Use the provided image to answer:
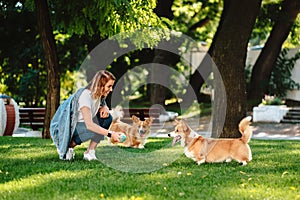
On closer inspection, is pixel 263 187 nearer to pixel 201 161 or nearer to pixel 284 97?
pixel 201 161

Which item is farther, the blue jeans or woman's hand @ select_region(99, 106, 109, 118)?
woman's hand @ select_region(99, 106, 109, 118)

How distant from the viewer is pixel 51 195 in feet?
18.3

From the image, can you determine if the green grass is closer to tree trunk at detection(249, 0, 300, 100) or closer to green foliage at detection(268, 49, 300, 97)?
tree trunk at detection(249, 0, 300, 100)

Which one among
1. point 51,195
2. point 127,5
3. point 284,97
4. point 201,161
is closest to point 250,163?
point 201,161

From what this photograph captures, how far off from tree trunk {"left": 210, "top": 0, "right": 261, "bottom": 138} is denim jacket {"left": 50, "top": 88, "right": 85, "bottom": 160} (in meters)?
5.93

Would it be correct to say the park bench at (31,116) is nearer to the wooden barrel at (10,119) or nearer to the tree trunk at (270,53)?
the wooden barrel at (10,119)

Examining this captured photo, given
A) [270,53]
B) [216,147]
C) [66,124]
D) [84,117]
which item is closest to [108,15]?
[66,124]

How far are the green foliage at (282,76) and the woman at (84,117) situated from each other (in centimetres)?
1798

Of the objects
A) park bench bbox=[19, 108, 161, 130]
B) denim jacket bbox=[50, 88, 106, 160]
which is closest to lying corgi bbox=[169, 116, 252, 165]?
denim jacket bbox=[50, 88, 106, 160]

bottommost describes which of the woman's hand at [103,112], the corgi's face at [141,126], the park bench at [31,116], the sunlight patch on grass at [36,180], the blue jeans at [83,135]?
the park bench at [31,116]

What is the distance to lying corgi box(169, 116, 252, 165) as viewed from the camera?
7.62 metres

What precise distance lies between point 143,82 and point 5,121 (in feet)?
63.7

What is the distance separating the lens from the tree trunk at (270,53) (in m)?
22.0

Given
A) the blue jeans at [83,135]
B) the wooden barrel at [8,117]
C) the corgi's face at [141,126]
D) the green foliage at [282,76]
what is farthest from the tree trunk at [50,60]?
the green foliage at [282,76]
